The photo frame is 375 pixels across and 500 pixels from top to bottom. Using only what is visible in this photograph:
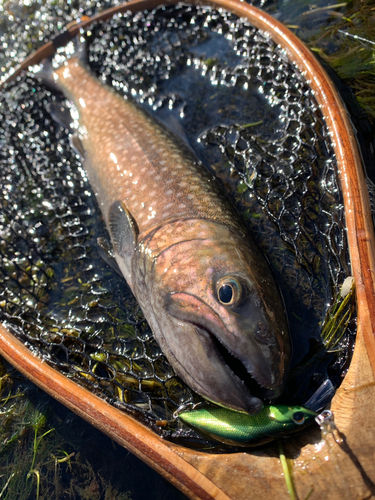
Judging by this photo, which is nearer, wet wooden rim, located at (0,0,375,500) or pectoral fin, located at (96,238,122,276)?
wet wooden rim, located at (0,0,375,500)

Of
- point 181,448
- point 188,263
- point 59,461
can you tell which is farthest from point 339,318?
point 59,461

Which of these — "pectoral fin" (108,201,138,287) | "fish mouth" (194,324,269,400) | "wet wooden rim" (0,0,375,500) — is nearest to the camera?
"wet wooden rim" (0,0,375,500)

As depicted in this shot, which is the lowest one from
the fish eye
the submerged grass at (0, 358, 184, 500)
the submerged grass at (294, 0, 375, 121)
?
the submerged grass at (0, 358, 184, 500)

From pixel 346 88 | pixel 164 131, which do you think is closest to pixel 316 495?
pixel 164 131

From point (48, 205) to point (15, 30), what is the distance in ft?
11.3

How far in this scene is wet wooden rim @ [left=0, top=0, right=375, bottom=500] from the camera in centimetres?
215

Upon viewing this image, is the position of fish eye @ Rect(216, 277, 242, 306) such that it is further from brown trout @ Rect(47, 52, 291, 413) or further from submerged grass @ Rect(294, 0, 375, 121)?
submerged grass @ Rect(294, 0, 375, 121)

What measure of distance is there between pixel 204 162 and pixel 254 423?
2.80 m

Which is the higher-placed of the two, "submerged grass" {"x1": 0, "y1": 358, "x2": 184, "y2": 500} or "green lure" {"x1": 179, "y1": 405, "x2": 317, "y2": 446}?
"green lure" {"x1": 179, "y1": 405, "x2": 317, "y2": 446}

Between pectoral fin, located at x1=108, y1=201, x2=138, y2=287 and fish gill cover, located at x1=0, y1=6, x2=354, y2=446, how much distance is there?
391mm

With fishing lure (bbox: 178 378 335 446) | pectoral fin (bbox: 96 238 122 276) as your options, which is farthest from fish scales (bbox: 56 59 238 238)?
fishing lure (bbox: 178 378 335 446)

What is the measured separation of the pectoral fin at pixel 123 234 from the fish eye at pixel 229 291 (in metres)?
1.07

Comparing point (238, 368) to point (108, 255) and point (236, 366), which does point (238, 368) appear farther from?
point (108, 255)

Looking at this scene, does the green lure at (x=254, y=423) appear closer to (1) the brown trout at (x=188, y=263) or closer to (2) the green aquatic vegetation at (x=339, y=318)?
(1) the brown trout at (x=188, y=263)
